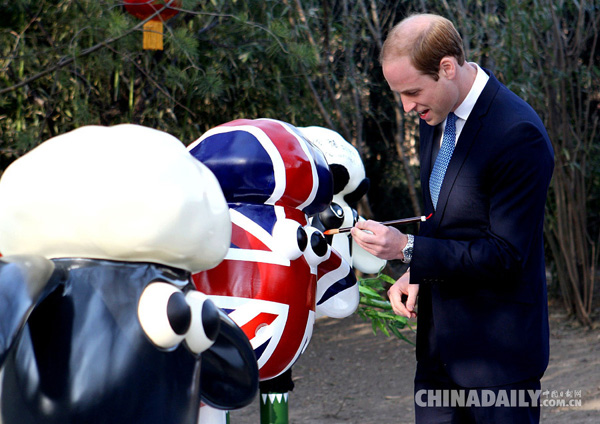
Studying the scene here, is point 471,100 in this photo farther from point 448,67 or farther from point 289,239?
point 289,239

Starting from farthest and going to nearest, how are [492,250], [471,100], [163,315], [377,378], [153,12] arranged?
1. [377,378]
2. [153,12]
3. [471,100]
4. [492,250]
5. [163,315]

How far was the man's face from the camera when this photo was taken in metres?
1.78

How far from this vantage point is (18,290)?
49.8 inches

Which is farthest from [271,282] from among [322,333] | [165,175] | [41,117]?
[322,333]

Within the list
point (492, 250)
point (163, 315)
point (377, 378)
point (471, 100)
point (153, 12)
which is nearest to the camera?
point (163, 315)

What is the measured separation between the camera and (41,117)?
471cm

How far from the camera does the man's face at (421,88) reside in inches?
70.2

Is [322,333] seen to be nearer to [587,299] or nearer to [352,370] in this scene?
[352,370]

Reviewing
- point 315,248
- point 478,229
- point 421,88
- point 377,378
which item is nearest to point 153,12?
point 315,248

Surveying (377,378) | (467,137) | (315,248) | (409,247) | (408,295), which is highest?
(467,137)

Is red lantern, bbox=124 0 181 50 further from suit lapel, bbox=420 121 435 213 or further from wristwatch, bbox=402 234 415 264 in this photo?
wristwatch, bbox=402 234 415 264

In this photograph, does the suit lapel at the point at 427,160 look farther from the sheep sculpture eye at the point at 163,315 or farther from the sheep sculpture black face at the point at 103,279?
the sheep sculpture eye at the point at 163,315

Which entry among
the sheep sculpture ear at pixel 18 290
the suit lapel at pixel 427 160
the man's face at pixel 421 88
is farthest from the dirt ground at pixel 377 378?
the sheep sculpture ear at pixel 18 290

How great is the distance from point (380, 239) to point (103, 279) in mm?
705
